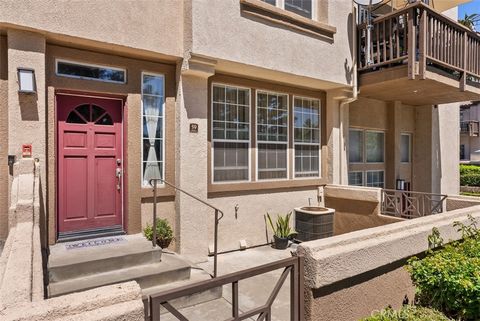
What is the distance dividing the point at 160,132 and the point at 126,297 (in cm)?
420

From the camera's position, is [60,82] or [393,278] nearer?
[393,278]

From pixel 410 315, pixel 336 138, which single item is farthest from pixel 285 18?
pixel 410 315

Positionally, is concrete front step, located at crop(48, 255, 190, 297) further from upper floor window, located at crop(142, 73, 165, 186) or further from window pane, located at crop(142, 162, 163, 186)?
upper floor window, located at crop(142, 73, 165, 186)

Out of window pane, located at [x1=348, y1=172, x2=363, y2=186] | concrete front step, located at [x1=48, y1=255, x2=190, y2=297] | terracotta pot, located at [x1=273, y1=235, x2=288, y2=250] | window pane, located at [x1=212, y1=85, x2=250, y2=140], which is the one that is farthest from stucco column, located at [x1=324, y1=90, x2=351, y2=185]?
concrete front step, located at [x1=48, y1=255, x2=190, y2=297]

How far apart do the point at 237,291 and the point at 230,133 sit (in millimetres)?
4674

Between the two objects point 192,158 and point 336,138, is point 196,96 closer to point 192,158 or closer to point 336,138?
point 192,158

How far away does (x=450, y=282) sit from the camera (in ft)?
10.00

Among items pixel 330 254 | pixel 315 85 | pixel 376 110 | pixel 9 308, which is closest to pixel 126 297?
pixel 9 308

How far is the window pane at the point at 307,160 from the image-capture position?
799 cm

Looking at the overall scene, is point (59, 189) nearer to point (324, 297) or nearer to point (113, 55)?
point (113, 55)

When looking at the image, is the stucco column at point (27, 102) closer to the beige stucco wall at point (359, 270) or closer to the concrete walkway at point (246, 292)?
the concrete walkway at point (246, 292)

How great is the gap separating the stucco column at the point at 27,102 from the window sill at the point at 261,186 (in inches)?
122

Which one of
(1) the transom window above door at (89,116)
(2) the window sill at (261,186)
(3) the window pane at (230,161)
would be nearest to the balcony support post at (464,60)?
(2) the window sill at (261,186)

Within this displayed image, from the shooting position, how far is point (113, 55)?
5328mm
